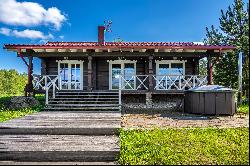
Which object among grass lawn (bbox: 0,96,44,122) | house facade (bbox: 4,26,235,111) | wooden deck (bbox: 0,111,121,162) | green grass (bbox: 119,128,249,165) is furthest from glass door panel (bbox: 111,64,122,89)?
green grass (bbox: 119,128,249,165)

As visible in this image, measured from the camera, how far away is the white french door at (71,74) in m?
17.7

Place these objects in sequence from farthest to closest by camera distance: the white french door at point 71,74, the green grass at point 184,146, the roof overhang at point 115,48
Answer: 1. the white french door at point 71,74
2. the roof overhang at point 115,48
3. the green grass at point 184,146

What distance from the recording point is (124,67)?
1766cm

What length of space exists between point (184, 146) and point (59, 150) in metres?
2.89

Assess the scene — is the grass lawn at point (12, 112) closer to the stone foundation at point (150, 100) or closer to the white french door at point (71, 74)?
the white french door at point (71, 74)

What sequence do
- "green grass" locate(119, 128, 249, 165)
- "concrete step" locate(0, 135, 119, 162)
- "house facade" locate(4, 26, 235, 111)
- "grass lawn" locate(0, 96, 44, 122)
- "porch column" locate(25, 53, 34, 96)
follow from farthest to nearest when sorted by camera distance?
1. "porch column" locate(25, 53, 34, 96)
2. "house facade" locate(4, 26, 235, 111)
3. "grass lawn" locate(0, 96, 44, 122)
4. "concrete step" locate(0, 135, 119, 162)
5. "green grass" locate(119, 128, 249, 165)

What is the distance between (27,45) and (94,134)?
9.31 meters

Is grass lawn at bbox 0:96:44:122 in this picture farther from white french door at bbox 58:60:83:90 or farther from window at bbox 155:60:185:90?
window at bbox 155:60:185:90

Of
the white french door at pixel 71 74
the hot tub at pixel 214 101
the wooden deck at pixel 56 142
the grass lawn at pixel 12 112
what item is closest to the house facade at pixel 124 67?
the white french door at pixel 71 74

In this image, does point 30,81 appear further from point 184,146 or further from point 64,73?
point 184,146

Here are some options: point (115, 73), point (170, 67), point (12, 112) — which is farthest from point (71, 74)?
point (170, 67)

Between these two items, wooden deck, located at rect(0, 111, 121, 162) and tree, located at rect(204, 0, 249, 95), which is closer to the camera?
wooden deck, located at rect(0, 111, 121, 162)

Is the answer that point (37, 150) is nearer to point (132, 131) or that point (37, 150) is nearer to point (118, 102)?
point (132, 131)

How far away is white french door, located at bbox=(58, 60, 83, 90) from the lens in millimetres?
17688
